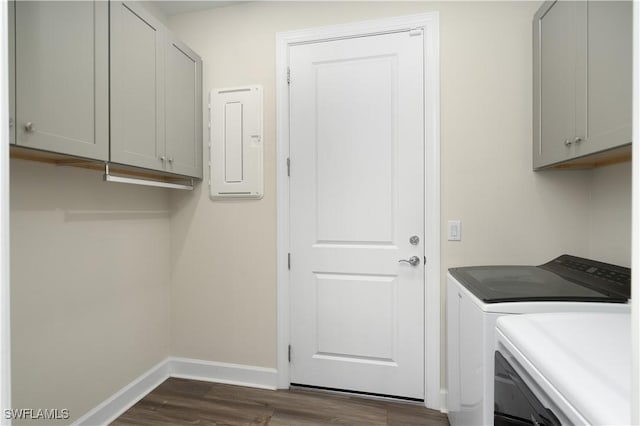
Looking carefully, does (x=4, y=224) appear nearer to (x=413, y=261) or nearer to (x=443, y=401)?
(x=413, y=261)

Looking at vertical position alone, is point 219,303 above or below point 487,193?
below

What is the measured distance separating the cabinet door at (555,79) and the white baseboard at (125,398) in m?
2.77

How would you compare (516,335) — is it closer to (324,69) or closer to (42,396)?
(324,69)

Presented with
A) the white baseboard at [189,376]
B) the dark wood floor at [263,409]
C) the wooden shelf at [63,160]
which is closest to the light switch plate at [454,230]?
the dark wood floor at [263,409]

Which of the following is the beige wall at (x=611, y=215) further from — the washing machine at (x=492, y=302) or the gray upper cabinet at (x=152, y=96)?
the gray upper cabinet at (x=152, y=96)

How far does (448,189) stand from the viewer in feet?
6.58

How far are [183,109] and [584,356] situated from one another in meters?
2.29

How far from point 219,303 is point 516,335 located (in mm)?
1950

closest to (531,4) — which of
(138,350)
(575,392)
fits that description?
(575,392)

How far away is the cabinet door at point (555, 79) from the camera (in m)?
1.46

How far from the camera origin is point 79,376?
1726 millimetres

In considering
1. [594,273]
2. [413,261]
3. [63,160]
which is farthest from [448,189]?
[63,160]

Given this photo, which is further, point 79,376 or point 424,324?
point 424,324
